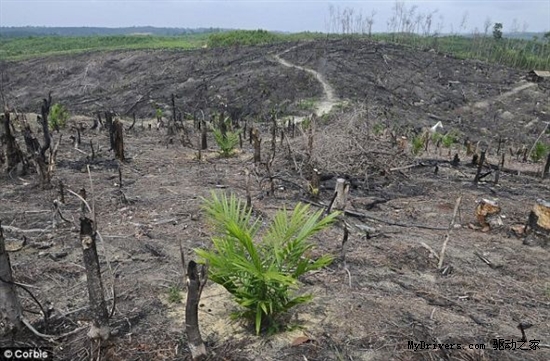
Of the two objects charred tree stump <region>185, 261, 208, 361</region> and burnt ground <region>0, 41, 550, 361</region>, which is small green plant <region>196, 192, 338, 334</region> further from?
charred tree stump <region>185, 261, 208, 361</region>

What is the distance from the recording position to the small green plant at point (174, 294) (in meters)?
3.53

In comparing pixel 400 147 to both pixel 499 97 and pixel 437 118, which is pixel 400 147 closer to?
pixel 437 118

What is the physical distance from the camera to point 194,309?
270 cm

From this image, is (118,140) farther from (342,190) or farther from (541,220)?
(541,220)

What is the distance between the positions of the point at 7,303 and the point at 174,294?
1.19 meters

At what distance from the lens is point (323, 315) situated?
11.1 ft

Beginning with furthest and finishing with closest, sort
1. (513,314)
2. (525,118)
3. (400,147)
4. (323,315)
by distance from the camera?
(525,118) → (400,147) → (513,314) → (323,315)

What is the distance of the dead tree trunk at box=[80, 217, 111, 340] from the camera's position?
263 centimetres

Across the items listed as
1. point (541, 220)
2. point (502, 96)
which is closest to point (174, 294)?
point (541, 220)

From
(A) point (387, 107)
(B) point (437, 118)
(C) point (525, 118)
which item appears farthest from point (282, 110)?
(C) point (525, 118)

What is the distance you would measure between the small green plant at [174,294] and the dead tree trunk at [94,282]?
0.67 metres

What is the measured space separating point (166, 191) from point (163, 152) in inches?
119

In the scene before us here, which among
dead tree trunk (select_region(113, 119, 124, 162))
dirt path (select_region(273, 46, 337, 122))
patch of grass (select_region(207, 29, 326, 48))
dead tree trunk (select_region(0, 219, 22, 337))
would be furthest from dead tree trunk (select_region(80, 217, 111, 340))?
patch of grass (select_region(207, 29, 326, 48))

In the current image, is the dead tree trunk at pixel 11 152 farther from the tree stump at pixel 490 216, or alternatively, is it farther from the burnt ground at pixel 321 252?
the tree stump at pixel 490 216
